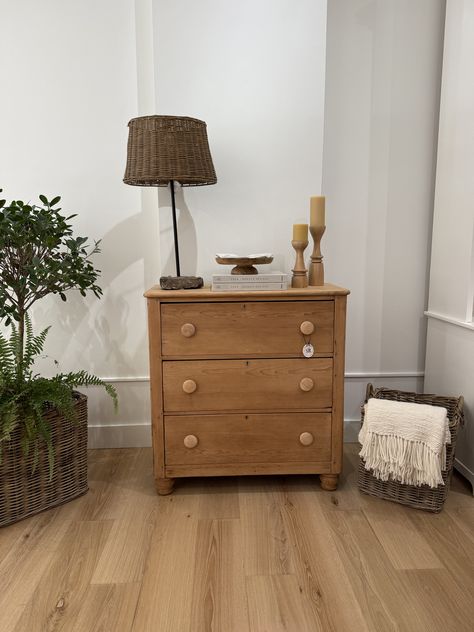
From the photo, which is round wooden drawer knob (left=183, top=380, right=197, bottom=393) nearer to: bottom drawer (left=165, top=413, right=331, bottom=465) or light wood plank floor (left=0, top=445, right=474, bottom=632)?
bottom drawer (left=165, top=413, right=331, bottom=465)

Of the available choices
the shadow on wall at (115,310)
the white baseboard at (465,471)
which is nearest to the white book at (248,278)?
the shadow on wall at (115,310)

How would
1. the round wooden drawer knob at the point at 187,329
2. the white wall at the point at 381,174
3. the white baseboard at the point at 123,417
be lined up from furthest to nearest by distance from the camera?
the white baseboard at the point at 123,417 < the white wall at the point at 381,174 < the round wooden drawer knob at the point at 187,329

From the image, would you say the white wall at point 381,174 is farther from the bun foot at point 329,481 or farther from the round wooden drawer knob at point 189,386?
the round wooden drawer knob at point 189,386

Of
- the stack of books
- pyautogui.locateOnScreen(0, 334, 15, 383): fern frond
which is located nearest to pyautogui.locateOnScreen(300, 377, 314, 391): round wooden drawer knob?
the stack of books

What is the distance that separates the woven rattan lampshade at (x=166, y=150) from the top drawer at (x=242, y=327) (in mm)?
500

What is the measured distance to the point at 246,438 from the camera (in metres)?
1.88

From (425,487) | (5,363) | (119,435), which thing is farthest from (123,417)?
(425,487)

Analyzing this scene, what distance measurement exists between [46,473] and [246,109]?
1750 mm

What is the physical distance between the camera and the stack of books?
183 cm

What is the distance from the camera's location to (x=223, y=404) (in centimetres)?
186

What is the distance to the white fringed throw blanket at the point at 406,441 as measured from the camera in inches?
67.5

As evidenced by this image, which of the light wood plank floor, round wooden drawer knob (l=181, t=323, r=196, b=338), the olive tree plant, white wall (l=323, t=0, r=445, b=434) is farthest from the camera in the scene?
Answer: white wall (l=323, t=0, r=445, b=434)

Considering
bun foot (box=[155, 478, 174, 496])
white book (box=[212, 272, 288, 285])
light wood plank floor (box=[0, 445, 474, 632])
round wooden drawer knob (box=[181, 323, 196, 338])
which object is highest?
white book (box=[212, 272, 288, 285])

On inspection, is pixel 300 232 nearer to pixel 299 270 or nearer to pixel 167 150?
pixel 299 270
